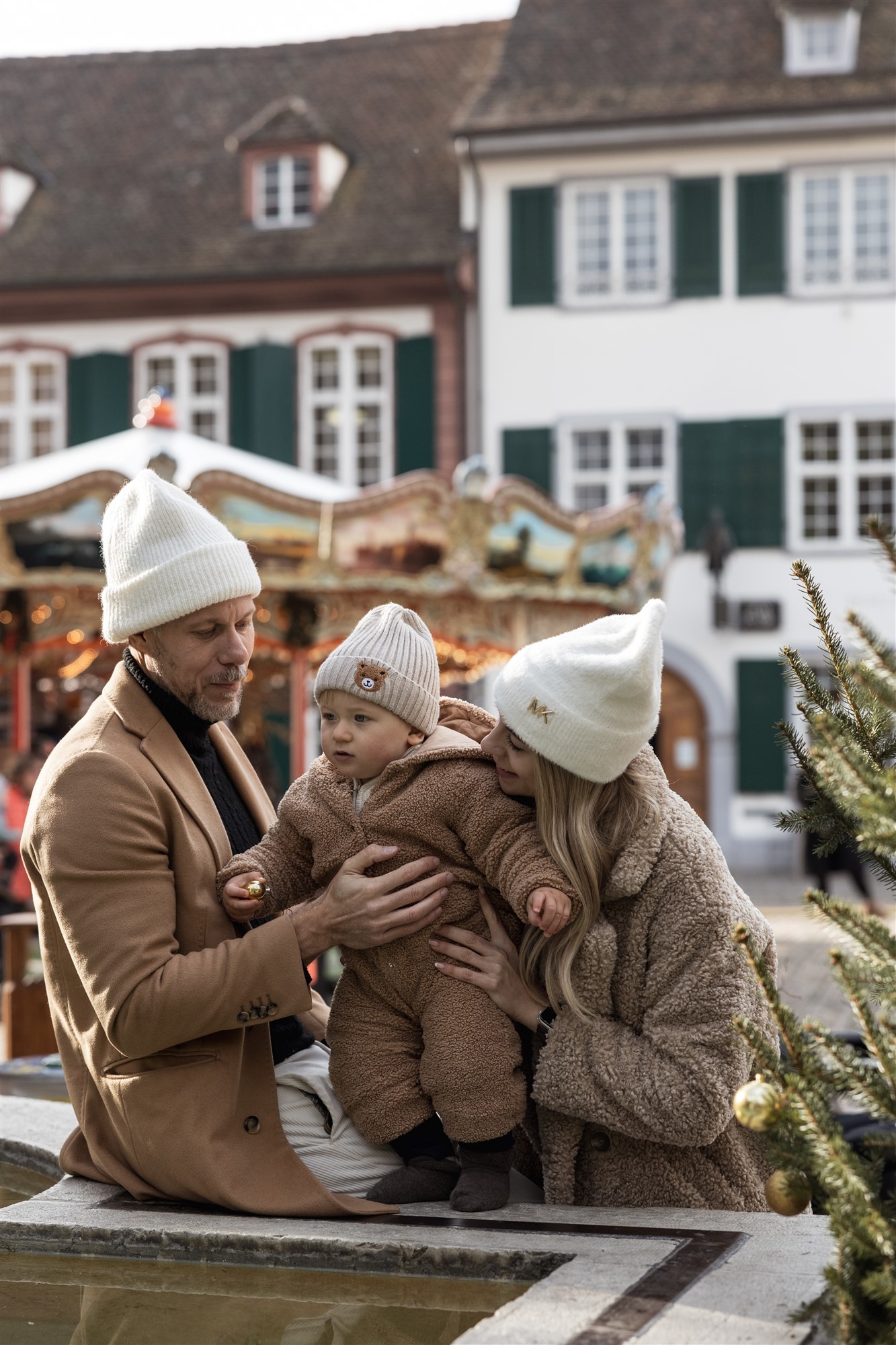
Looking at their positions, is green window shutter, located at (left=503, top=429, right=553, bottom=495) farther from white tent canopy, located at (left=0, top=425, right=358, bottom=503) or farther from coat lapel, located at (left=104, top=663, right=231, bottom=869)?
coat lapel, located at (left=104, top=663, right=231, bottom=869)

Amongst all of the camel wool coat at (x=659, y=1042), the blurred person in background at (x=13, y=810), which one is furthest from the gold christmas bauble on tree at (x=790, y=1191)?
the blurred person in background at (x=13, y=810)

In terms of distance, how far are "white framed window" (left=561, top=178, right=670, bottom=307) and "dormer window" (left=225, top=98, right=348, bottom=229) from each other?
3493 millimetres

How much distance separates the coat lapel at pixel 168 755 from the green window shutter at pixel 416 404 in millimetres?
17380

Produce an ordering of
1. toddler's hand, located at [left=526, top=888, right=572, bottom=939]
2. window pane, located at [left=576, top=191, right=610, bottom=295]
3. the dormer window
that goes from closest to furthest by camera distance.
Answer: toddler's hand, located at [left=526, top=888, right=572, bottom=939] < window pane, located at [left=576, top=191, right=610, bottom=295] < the dormer window

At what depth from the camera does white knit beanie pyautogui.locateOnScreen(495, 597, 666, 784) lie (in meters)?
3.08

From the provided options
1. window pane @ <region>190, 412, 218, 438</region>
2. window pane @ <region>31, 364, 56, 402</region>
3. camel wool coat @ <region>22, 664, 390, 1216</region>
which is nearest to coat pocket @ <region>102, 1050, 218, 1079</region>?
camel wool coat @ <region>22, 664, 390, 1216</region>

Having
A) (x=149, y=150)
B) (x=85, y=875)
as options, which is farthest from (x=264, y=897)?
(x=149, y=150)

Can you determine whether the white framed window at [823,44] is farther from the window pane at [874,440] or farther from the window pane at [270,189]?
the window pane at [270,189]

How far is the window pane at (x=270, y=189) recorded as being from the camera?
22.0 meters

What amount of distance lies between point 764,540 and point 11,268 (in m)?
9.75

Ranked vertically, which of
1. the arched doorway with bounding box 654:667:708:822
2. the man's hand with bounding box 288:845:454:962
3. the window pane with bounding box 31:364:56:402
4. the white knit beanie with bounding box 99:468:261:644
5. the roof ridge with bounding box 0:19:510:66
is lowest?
the arched doorway with bounding box 654:667:708:822

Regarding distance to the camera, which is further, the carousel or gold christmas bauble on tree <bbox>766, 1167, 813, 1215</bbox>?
the carousel

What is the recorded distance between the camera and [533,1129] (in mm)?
3334

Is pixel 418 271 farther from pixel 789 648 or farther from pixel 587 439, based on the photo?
pixel 789 648
